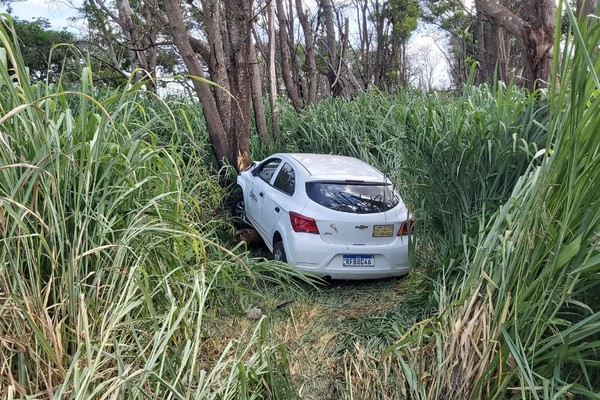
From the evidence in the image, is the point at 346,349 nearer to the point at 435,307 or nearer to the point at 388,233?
the point at 435,307

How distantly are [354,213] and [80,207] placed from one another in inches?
122

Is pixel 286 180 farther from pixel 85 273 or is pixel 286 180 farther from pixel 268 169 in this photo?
pixel 85 273

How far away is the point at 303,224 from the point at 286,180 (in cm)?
98

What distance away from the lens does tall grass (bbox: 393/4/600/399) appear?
2.11m

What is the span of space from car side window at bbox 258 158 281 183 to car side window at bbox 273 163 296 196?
32 centimetres

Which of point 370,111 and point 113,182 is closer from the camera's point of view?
point 113,182

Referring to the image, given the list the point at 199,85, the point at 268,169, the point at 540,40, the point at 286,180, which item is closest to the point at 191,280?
the point at 286,180

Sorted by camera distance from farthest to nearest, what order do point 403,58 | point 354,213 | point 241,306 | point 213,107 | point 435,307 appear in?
point 403,58, point 213,107, point 354,213, point 241,306, point 435,307

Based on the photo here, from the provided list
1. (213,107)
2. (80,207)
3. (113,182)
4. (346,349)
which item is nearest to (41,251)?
(80,207)

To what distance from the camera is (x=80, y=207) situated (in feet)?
7.59

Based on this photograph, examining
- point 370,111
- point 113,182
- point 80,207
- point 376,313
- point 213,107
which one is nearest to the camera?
point 80,207

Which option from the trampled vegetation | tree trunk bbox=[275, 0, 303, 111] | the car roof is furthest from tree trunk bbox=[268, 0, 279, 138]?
the trampled vegetation

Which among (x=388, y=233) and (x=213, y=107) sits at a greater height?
(x=213, y=107)

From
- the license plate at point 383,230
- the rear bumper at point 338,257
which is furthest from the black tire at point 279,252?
the license plate at point 383,230
